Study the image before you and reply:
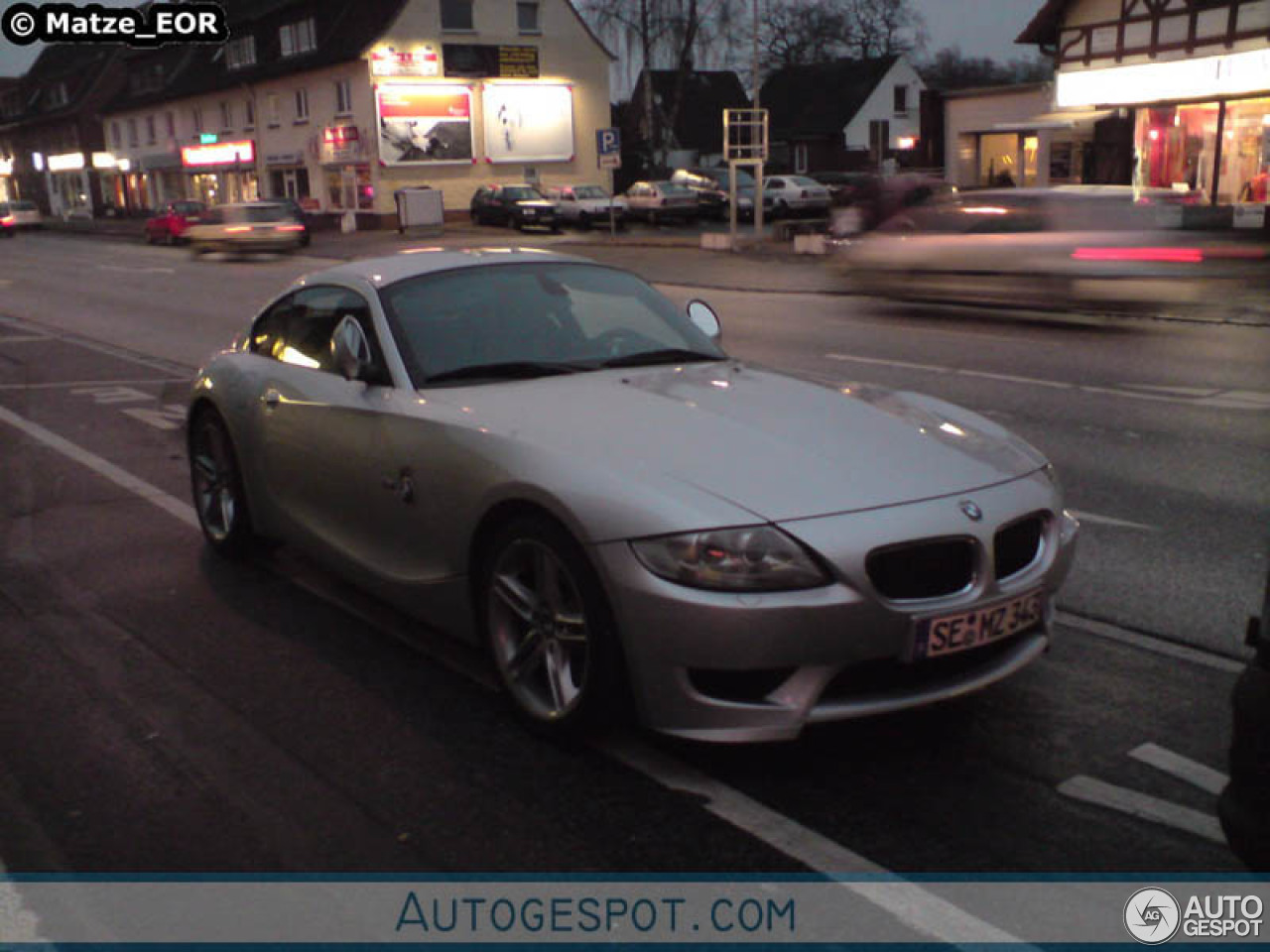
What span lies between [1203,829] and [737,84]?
7470cm

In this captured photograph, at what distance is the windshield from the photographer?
15.5 ft

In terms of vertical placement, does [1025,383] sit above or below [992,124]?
below

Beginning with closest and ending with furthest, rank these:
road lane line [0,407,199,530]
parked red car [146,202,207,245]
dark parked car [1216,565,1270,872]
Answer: dark parked car [1216,565,1270,872], road lane line [0,407,199,530], parked red car [146,202,207,245]

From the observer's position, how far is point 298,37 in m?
54.2

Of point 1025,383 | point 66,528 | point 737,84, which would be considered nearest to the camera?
point 66,528

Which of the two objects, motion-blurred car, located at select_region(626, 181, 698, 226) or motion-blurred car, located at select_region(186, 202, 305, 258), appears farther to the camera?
motion-blurred car, located at select_region(626, 181, 698, 226)

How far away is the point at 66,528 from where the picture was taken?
678 cm

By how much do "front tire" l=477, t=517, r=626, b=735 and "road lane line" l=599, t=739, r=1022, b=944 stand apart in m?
0.22

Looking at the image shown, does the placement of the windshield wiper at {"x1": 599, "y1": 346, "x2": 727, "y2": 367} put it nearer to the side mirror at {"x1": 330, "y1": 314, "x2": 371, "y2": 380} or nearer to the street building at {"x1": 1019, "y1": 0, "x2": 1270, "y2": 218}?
the side mirror at {"x1": 330, "y1": 314, "x2": 371, "y2": 380}

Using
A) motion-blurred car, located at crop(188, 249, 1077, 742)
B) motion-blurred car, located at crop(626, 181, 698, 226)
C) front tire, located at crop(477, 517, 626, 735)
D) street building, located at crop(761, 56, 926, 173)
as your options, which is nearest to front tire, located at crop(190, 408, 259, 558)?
motion-blurred car, located at crop(188, 249, 1077, 742)

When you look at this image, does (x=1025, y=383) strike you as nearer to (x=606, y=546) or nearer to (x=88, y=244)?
(x=606, y=546)

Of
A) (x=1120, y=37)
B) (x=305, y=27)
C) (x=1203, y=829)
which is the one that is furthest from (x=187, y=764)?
(x=305, y=27)

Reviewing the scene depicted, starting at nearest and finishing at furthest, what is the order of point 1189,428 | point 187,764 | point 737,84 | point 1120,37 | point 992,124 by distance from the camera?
point 187,764 → point 1189,428 → point 1120,37 → point 992,124 → point 737,84

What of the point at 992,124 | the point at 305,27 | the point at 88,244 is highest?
the point at 305,27
